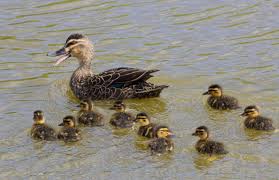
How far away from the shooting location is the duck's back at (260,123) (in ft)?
29.3

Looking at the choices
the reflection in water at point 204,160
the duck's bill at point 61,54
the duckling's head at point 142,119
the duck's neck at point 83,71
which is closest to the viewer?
the reflection in water at point 204,160

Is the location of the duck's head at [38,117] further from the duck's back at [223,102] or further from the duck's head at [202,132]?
the duck's back at [223,102]

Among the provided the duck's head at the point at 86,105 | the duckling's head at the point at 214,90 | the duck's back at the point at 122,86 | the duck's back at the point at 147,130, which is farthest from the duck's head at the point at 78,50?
the duck's back at the point at 147,130

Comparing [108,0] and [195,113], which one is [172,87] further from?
[108,0]

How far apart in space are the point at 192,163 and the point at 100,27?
17.1 feet

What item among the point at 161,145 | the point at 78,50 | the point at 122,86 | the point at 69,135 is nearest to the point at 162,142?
the point at 161,145

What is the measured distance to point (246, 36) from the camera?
1226 cm

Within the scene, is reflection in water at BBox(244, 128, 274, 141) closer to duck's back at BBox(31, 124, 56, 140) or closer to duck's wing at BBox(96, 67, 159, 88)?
duck's wing at BBox(96, 67, 159, 88)

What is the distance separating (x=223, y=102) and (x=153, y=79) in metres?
1.66

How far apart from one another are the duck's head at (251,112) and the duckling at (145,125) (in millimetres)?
968

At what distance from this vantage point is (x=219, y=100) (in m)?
9.71

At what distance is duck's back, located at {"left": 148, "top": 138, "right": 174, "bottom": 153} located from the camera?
8.37 meters

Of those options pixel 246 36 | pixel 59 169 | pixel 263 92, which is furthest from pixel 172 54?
pixel 59 169

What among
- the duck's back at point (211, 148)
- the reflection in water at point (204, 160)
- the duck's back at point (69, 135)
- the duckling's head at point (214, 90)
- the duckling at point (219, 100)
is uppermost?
the duckling's head at point (214, 90)
